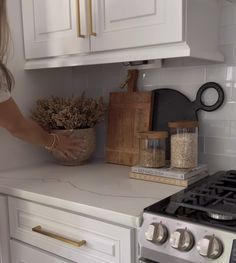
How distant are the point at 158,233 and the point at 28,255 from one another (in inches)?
23.3

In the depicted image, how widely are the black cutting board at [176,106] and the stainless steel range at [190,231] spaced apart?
1.62 ft

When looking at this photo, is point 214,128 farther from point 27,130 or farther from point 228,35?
point 27,130

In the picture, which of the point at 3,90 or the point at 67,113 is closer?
the point at 3,90

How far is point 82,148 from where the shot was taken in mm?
1605

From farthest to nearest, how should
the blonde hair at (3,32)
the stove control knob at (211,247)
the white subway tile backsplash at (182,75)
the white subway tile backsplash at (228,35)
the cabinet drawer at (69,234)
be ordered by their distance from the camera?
1. the white subway tile backsplash at (182,75)
2. the white subway tile backsplash at (228,35)
3. the blonde hair at (3,32)
4. the cabinet drawer at (69,234)
5. the stove control knob at (211,247)

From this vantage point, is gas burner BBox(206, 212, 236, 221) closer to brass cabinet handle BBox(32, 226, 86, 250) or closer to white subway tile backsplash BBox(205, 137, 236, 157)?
brass cabinet handle BBox(32, 226, 86, 250)

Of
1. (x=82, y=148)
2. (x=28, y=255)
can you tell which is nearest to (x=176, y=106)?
(x=82, y=148)

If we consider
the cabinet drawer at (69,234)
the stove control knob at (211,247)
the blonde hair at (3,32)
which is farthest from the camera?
the blonde hair at (3,32)

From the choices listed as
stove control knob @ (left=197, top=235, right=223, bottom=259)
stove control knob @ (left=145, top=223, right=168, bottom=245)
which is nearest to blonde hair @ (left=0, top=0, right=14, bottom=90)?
stove control knob @ (left=145, top=223, right=168, bottom=245)

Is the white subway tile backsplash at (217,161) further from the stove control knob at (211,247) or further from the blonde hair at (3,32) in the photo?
the blonde hair at (3,32)

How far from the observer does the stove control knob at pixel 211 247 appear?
2.77 ft

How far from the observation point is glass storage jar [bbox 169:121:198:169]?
51.8 inches

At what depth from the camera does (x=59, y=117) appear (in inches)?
60.9

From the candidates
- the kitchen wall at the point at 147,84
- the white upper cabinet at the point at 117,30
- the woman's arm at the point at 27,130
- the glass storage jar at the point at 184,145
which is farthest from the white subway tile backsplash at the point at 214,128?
the woman's arm at the point at 27,130
